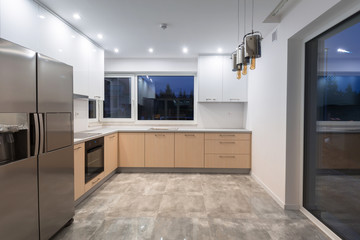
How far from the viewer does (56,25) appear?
8.91 feet

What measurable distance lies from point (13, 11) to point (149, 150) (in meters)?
2.93

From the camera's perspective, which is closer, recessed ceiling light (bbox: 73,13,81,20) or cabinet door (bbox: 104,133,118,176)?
recessed ceiling light (bbox: 73,13,81,20)

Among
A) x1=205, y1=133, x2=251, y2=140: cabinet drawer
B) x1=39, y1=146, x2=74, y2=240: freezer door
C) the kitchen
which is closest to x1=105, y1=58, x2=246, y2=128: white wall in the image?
the kitchen

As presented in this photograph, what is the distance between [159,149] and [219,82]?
6.04 ft

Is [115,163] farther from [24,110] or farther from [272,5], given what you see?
[272,5]

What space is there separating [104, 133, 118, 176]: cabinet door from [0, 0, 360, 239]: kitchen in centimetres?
2

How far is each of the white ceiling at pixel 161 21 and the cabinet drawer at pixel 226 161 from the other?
208 cm

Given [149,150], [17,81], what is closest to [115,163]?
[149,150]

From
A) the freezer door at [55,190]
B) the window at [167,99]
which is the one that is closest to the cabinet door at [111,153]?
the window at [167,99]

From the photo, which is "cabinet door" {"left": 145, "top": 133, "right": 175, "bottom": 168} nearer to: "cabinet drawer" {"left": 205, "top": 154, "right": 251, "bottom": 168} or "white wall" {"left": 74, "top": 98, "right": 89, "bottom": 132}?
"cabinet drawer" {"left": 205, "top": 154, "right": 251, "bottom": 168}

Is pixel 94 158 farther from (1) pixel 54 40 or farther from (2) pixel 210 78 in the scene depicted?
(2) pixel 210 78

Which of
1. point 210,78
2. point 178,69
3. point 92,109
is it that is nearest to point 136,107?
point 92,109

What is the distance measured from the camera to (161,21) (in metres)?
2.92

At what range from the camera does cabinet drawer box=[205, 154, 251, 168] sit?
13.9 ft
